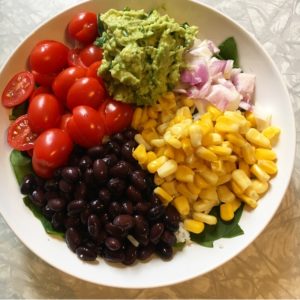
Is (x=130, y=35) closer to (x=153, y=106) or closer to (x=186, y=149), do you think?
(x=153, y=106)

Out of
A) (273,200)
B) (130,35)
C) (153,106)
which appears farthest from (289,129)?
(130,35)

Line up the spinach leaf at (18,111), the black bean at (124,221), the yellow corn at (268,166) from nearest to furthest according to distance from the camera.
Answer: the black bean at (124,221)
the yellow corn at (268,166)
the spinach leaf at (18,111)

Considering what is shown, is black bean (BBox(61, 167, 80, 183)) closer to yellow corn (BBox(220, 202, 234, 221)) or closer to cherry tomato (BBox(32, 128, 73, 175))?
cherry tomato (BBox(32, 128, 73, 175))

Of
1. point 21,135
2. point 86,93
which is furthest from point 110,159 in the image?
point 21,135

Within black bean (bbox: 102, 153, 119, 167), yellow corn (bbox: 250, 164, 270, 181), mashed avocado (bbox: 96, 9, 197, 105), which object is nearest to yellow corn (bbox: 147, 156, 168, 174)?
black bean (bbox: 102, 153, 119, 167)

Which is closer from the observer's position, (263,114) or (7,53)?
(263,114)

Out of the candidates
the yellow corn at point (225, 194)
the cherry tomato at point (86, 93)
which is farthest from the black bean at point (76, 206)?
the yellow corn at point (225, 194)

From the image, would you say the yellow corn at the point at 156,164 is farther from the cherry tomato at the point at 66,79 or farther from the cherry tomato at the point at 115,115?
the cherry tomato at the point at 66,79
